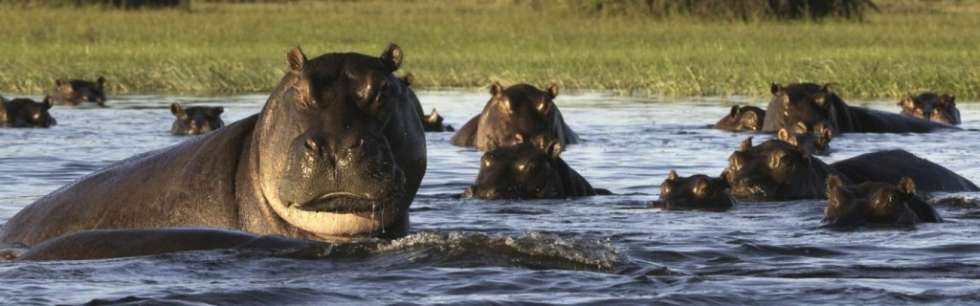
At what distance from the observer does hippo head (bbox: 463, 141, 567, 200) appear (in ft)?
30.8

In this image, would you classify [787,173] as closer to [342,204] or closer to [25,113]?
[342,204]

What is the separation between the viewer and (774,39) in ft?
99.0

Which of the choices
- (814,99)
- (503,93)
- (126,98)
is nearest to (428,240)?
(503,93)

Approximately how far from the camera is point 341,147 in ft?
16.7

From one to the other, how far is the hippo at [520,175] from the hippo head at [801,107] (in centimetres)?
474

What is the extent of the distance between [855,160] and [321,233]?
513cm

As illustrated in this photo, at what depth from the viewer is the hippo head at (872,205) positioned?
783cm

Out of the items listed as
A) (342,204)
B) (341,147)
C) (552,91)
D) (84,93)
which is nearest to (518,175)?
(552,91)

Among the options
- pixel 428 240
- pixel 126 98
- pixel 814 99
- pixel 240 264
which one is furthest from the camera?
pixel 126 98

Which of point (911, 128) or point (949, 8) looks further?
point (949, 8)

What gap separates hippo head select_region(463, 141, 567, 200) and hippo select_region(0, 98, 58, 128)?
22.1 feet

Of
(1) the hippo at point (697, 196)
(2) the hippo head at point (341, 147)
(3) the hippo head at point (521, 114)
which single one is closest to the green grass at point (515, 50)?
(3) the hippo head at point (521, 114)

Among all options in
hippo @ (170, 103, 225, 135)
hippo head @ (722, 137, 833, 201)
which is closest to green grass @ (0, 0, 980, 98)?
hippo @ (170, 103, 225, 135)

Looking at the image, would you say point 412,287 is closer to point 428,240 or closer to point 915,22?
point 428,240
